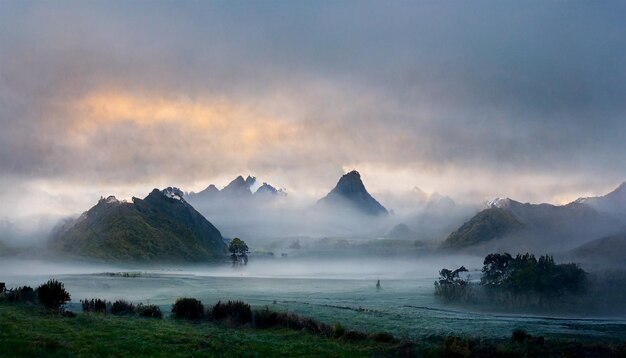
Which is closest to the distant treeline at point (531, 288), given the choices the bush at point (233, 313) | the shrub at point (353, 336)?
the bush at point (233, 313)

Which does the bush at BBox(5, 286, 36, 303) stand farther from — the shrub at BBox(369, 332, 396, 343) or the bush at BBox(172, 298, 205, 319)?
the shrub at BBox(369, 332, 396, 343)

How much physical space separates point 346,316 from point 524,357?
87.4 feet

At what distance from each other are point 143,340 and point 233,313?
14809 millimetres

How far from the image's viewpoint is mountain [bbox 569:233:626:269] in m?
170

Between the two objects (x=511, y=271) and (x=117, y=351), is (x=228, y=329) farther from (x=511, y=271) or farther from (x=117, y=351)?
(x=511, y=271)

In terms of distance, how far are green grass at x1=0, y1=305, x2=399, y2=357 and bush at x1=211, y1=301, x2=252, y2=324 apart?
406 centimetres

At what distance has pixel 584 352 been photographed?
127 ft

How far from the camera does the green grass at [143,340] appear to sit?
109ft

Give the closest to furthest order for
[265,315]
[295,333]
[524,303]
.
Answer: [295,333] → [265,315] → [524,303]

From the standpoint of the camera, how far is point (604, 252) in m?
181

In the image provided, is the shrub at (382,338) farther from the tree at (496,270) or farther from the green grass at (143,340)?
the tree at (496,270)

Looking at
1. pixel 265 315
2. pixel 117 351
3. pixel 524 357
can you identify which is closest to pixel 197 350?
pixel 117 351

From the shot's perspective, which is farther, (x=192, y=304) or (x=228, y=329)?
(x=192, y=304)

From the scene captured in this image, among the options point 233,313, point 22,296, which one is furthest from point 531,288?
point 22,296
